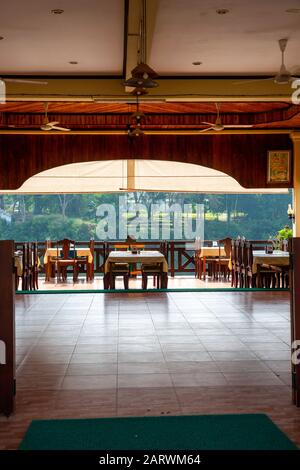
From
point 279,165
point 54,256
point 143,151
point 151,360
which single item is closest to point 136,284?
point 54,256

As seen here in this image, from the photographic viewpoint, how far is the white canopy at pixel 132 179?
13.4m

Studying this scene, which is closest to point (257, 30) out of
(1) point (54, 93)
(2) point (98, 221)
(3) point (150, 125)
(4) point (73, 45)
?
(4) point (73, 45)

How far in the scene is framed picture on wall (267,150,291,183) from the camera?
1230cm

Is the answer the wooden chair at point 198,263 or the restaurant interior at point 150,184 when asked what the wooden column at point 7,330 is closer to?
the restaurant interior at point 150,184

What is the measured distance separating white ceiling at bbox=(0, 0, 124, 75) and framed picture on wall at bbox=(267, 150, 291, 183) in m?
5.06

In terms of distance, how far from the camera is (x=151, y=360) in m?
5.07

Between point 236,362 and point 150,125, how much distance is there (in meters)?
7.51

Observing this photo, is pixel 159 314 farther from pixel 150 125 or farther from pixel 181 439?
pixel 150 125

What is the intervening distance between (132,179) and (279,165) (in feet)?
10.8

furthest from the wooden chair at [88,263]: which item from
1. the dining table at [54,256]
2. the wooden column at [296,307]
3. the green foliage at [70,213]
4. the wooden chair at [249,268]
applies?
the wooden column at [296,307]

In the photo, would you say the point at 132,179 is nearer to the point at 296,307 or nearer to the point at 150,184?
the point at 150,184

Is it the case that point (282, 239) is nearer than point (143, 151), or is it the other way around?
point (282, 239)

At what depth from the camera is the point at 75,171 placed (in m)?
13.4

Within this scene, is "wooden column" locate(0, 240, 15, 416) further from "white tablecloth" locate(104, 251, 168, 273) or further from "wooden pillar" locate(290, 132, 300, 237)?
"wooden pillar" locate(290, 132, 300, 237)
